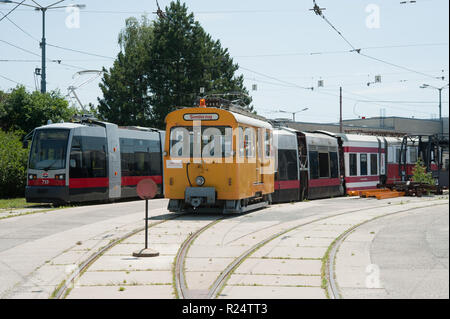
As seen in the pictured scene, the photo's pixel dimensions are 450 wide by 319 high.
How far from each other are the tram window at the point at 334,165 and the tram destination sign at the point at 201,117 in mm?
11111

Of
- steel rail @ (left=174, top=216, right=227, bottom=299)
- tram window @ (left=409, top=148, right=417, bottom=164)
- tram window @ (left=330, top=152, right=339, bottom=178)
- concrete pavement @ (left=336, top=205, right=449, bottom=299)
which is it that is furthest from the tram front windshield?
tram window @ (left=409, top=148, right=417, bottom=164)

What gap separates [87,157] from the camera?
22.5 metres

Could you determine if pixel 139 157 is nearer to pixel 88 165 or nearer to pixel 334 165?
pixel 88 165

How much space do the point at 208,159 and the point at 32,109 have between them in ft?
72.7

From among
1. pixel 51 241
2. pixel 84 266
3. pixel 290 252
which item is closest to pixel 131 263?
pixel 84 266

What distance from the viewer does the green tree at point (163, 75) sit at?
48.5m

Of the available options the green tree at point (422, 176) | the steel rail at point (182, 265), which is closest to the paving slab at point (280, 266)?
the steel rail at point (182, 265)

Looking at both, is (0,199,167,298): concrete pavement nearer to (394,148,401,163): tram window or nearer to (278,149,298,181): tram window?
(278,149,298,181): tram window

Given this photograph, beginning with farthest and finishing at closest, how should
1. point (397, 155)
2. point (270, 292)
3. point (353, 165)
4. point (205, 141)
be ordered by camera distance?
1. point (397, 155)
2. point (353, 165)
3. point (205, 141)
4. point (270, 292)

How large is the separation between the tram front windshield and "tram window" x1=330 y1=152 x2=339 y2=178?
452 inches

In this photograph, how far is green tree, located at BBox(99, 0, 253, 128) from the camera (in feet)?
159

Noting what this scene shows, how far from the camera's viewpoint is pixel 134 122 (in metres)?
49.4

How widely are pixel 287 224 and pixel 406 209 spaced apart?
575 centimetres
